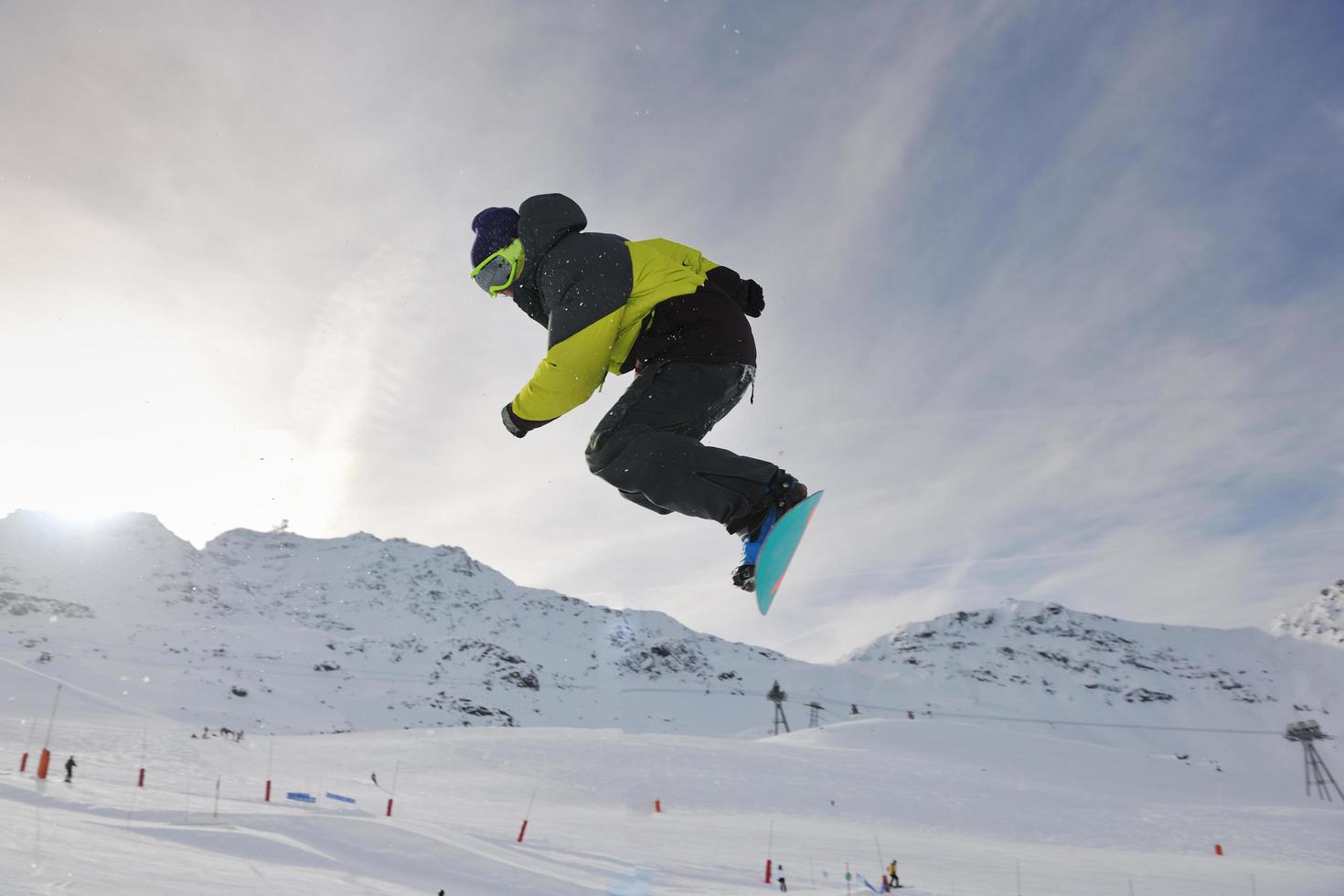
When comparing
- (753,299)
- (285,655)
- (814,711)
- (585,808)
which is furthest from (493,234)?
(285,655)

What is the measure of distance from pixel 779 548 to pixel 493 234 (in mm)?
2085

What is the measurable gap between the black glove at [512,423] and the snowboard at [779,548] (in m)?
1.27

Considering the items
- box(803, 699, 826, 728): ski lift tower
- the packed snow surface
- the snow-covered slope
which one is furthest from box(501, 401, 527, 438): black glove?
the snow-covered slope

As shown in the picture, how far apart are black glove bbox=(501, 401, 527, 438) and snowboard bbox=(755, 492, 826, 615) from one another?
1.27 meters

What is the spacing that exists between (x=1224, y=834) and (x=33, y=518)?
721ft

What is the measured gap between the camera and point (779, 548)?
3.51 metres

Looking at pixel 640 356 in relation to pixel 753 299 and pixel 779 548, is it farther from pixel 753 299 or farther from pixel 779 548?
pixel 779 548

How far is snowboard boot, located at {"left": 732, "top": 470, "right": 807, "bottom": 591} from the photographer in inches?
137

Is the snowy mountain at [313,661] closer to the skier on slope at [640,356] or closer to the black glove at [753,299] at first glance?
the skier on slope at [640,356]

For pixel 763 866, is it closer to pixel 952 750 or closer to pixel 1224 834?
pixel 1224 834

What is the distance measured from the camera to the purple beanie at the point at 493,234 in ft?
11.9

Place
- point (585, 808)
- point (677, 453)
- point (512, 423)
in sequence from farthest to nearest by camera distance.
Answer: point (585, 808) → point (512, 423) → point (677, 453)

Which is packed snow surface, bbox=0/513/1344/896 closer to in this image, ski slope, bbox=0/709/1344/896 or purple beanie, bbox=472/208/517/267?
ski slope, bbox=0/709/1344/896

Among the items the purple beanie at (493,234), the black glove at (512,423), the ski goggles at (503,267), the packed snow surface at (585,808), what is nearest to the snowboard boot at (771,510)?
the black glove at (512,423)
